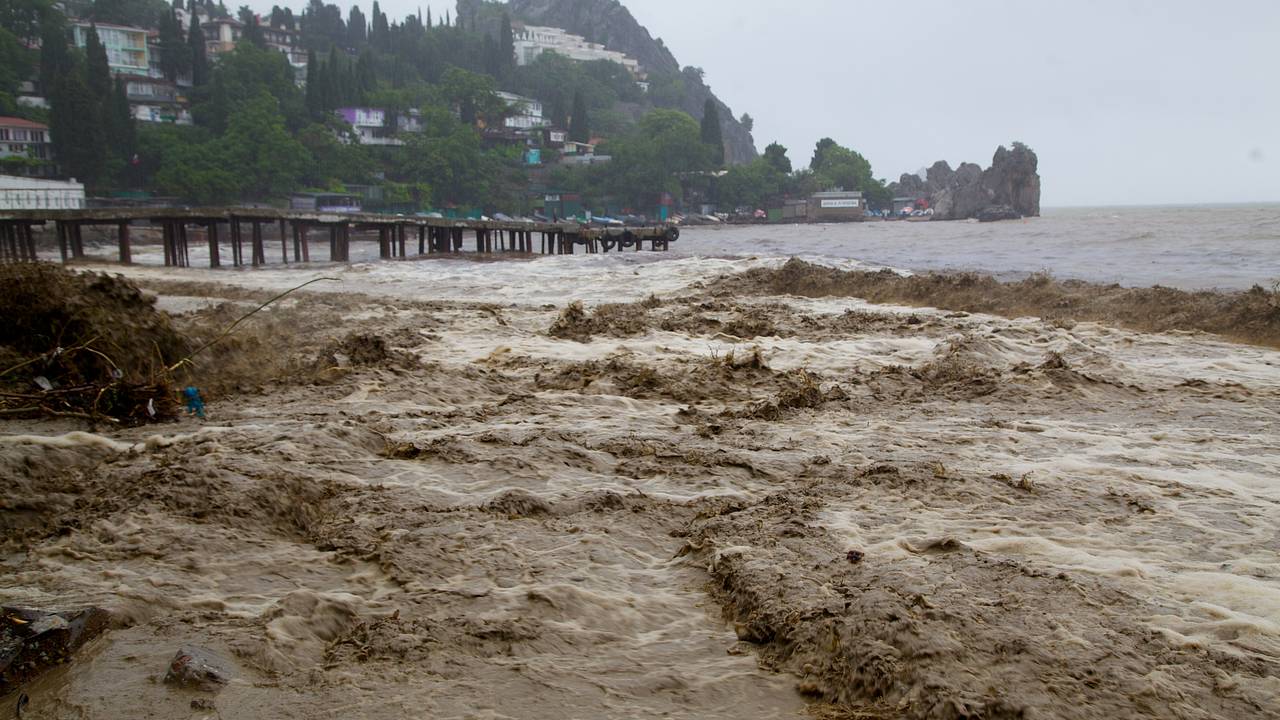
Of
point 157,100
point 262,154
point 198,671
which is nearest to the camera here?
point 198,671

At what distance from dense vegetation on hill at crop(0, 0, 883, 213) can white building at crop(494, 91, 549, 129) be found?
2.57m

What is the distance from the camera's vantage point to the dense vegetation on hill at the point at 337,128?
64.3m

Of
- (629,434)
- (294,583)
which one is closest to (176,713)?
(294,583)

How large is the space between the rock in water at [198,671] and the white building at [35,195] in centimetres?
4616

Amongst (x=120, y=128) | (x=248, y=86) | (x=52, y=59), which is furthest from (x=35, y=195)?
(x=248, y=86)

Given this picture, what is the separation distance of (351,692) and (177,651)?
2.41 ft

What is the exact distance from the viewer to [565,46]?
179 metres

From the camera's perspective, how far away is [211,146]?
227 feet

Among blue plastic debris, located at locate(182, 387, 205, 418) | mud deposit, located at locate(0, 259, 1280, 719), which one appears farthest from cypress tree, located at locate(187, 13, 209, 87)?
blue plastic debris, located at locate(182, 387, 205, 418)

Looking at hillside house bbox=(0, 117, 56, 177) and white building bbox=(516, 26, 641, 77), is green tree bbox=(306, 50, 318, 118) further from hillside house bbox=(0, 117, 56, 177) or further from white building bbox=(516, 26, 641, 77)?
white building bbox=(516, 26, 641, 77)

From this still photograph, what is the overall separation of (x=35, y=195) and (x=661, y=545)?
168 ft

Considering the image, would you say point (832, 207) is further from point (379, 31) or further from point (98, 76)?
point (98, 76)

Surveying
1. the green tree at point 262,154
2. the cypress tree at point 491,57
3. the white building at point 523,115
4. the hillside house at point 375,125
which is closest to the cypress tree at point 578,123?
the white building at point 523,115

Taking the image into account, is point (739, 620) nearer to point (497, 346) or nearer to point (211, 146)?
point (497, 346)
